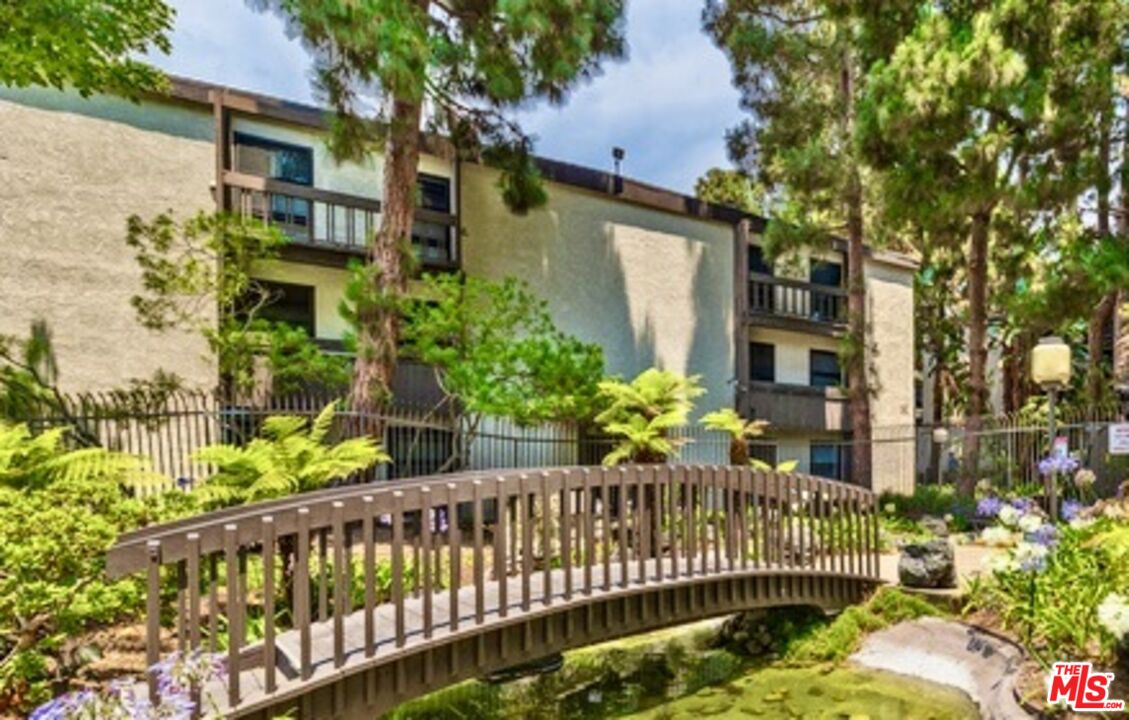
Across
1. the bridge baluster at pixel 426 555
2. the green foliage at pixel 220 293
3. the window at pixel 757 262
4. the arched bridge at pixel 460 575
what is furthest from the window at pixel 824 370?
the bridge baluster at pixel 426 555

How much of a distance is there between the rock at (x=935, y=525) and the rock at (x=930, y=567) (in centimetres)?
621

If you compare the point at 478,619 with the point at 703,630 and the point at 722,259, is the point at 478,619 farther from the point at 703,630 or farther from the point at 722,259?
the point at 722,259

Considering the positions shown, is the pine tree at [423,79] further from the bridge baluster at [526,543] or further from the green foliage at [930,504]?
the green foliage at [930,504]

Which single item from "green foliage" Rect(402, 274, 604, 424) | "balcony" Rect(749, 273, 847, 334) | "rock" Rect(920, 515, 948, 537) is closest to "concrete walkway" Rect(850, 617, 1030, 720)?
"green foliage" Rect(402, 274, 604, 424)

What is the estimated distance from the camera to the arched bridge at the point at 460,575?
4945 millimetres

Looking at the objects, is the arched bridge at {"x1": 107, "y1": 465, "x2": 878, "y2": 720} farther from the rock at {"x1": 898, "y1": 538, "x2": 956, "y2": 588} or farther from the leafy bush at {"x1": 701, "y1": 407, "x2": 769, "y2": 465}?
the leafy bush at {"x1": 701, "y1": 407, "x2": 769, "y2": 465}

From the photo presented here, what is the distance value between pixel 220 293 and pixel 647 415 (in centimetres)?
804

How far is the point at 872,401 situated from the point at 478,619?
2086 centimetres

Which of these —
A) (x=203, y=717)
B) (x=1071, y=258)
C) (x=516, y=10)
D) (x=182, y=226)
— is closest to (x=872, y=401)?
(x=1071, y=258)

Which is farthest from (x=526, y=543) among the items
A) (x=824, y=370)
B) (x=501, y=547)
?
(x=824, y=370)

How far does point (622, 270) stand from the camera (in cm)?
1905

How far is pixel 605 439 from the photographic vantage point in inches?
623

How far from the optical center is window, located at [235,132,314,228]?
14.5 metres

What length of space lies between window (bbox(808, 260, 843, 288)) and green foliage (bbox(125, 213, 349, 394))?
53.8ft
